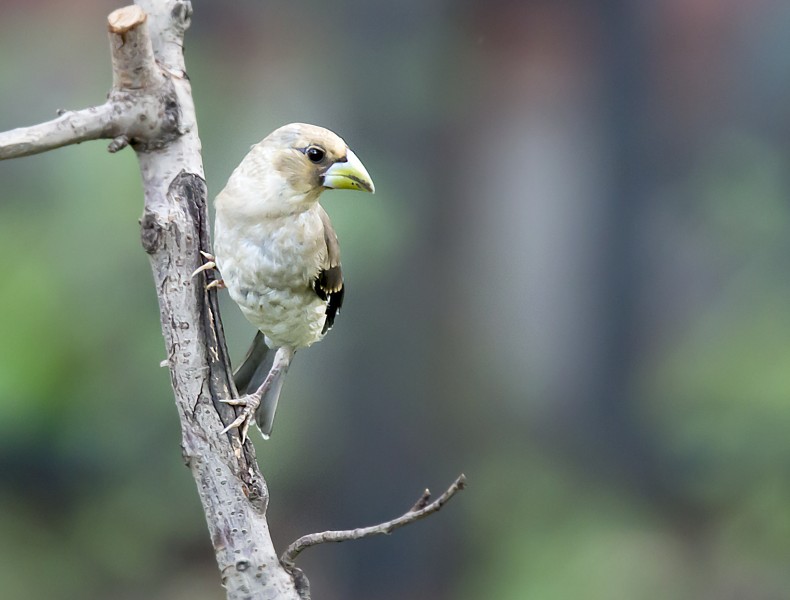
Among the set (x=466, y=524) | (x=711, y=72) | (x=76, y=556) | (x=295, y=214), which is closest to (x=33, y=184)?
(x=76, y=556)

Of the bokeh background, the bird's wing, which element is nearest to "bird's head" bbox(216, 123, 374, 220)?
the bird's wing

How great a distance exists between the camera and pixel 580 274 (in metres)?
6.23

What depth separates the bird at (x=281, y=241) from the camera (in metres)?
2.43

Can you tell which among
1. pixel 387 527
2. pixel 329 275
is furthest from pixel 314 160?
pixel 387 527

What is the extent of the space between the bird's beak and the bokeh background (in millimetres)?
2877

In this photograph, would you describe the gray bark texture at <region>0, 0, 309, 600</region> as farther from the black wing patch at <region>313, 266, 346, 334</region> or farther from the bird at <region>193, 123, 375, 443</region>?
the black wing patch at <region>313, 266, 346, 334</region>

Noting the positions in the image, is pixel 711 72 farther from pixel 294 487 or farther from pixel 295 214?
pixel 295 214

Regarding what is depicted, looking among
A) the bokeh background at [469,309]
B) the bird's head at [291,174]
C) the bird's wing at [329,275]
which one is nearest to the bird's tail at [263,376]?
the bird's wing at [329,275]

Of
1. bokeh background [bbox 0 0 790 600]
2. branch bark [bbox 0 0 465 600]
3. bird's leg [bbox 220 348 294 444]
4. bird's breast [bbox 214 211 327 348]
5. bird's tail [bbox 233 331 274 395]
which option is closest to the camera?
branch bark [bbox 0 0 465 600]

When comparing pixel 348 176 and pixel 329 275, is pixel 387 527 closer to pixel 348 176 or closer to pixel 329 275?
pixel 348 176

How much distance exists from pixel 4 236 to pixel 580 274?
3.09 meters

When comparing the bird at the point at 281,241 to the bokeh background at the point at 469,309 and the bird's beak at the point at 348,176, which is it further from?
the bokeh background at the point at 469,309

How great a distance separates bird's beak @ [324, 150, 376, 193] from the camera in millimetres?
2361

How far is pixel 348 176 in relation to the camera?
239 centimetres
